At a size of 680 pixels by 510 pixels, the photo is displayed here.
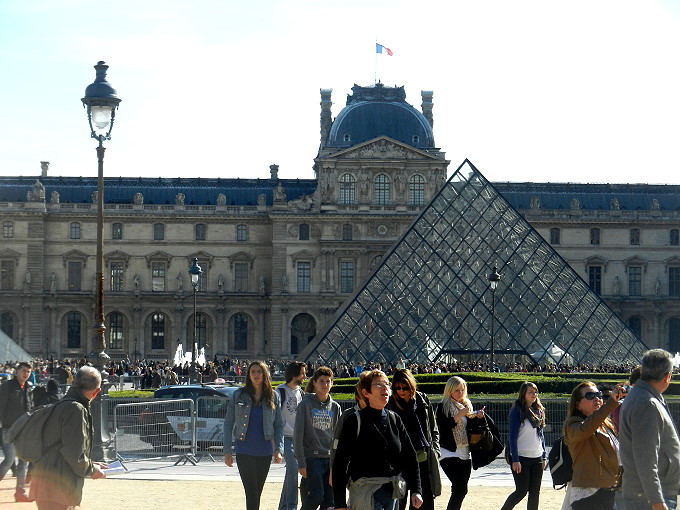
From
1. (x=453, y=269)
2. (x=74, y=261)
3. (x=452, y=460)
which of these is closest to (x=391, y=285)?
(x=453, y=269)

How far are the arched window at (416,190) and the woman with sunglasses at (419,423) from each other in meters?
49.0

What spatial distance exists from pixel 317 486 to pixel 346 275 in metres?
48.6

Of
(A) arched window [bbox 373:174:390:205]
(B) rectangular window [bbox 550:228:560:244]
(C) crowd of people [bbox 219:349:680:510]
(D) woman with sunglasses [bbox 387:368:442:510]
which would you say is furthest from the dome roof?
(D) woman with sunglasses [bbox 387:368:442:510]

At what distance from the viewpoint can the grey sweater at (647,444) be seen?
6961mm

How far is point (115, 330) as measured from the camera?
59.7 meters

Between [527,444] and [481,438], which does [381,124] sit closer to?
[527,444]

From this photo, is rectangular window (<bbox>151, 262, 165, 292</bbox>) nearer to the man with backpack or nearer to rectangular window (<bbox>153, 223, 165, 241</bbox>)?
rectangular window (<bbox>153, 223, 165, 241</bbox>)

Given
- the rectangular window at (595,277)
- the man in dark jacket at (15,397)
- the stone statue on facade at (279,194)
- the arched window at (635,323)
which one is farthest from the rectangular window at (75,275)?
the man in dark jacket at (15,397)

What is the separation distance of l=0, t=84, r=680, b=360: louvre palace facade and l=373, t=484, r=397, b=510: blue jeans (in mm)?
50005

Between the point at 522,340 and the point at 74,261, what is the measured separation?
28713mm

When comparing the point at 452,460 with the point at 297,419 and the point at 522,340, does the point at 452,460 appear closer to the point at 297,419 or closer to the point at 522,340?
the point at 297,419

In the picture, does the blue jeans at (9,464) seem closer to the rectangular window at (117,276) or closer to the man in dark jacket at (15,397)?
the man in dark jacket at (15,397)

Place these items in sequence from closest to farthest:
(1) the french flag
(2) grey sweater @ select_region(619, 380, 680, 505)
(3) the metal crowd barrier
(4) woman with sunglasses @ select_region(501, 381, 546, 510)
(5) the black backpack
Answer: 1. (2) grey sweater @ select_region(619, 380, 680, 505)
2. (5) the black backpack
3. (4) woman with sunglasses @ select_region(501, 381, 546, 510)
4. (3) the metal crowd barrier
5. (1) the french flag

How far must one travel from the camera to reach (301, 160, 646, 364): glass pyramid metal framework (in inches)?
1480
